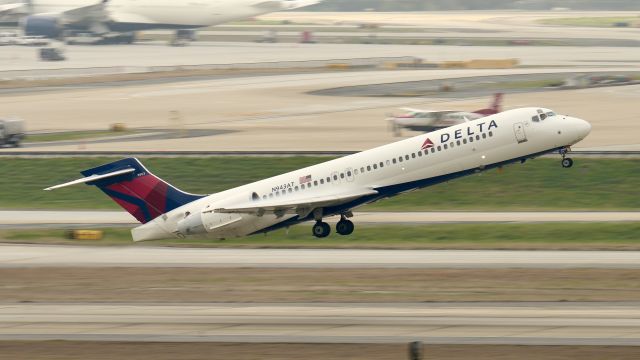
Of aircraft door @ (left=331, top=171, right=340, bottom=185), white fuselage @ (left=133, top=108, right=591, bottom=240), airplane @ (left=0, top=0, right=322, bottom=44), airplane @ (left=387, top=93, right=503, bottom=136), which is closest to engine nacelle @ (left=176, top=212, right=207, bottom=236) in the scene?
white fuselage @ (left=133, top=108, right=591, bottom=240)

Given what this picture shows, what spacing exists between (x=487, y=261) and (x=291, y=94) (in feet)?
238

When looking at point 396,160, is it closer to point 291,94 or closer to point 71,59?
point 291,94

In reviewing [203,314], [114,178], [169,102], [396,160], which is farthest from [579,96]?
[203,314]

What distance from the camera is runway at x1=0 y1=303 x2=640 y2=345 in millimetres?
33094

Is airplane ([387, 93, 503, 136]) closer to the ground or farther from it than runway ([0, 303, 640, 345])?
farther from it

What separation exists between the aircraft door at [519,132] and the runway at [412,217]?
494 cm

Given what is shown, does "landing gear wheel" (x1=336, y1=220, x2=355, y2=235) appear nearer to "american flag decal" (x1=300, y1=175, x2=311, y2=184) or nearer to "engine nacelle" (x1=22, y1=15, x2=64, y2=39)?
"american flag decal" (x1=300, y1=175, x2=311, y2=184)

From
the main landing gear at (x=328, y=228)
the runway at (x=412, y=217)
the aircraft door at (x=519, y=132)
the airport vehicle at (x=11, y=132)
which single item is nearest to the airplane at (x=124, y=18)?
the airport vehicle at (x=11, y=132)

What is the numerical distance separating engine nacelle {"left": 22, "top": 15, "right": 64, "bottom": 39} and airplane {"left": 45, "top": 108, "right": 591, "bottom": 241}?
137 meters

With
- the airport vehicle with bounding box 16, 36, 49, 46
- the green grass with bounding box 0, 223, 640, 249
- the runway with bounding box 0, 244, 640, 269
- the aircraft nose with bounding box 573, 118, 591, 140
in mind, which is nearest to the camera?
the runway with bounding box 0, 244, 640, 269

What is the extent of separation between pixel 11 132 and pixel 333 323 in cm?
6032

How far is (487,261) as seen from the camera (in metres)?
46.8

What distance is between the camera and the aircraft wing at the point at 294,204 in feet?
180

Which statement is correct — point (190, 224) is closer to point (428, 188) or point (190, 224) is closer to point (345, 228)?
point (345, 228)
